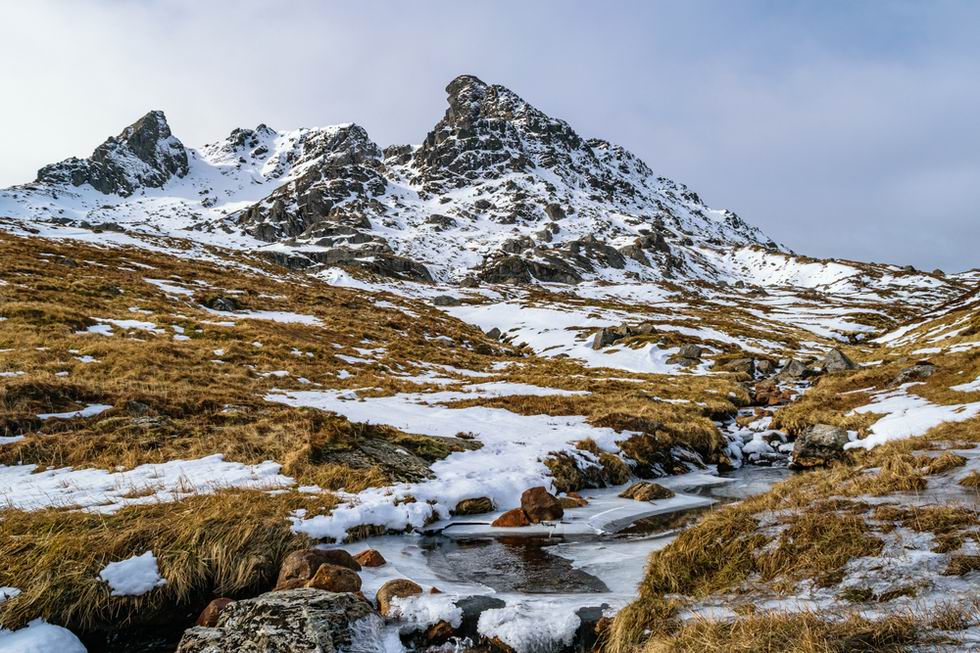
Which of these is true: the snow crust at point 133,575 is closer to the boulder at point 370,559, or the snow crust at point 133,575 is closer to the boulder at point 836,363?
the boulder at point 370,559

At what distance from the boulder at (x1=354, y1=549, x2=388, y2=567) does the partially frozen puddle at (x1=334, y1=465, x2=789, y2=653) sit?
128 mm

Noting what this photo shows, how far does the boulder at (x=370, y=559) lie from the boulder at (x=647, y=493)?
26.5 ft

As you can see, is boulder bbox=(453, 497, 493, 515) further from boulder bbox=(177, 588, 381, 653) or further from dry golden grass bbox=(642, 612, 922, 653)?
dry golden grass bbox=(642, 612, 922, 653)

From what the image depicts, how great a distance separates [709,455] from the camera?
19969mm

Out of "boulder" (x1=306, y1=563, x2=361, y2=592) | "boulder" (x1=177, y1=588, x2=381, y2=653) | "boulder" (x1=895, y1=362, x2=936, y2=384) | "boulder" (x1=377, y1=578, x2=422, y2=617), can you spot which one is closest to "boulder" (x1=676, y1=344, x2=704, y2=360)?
"boulder" (x1=895, y1=362, x2=936, y2=384)

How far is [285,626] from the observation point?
211 inches

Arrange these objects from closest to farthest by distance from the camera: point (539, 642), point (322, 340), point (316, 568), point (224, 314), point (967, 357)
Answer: point (539, 642)
point (316, 568)
point (967, 357)
point (322, 340)
point (224, 314)

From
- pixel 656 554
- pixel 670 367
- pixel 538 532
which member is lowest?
pixel 538 532

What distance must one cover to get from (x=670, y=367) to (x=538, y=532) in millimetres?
38897

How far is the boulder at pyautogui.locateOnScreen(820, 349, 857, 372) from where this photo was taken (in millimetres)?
37441

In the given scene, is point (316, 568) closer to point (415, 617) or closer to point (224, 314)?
point (415, 617)

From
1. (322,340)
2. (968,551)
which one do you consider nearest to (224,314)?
(322,340)

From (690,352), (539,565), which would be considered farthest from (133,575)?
(690,352)

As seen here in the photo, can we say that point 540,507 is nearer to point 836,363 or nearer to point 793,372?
point 793,372
